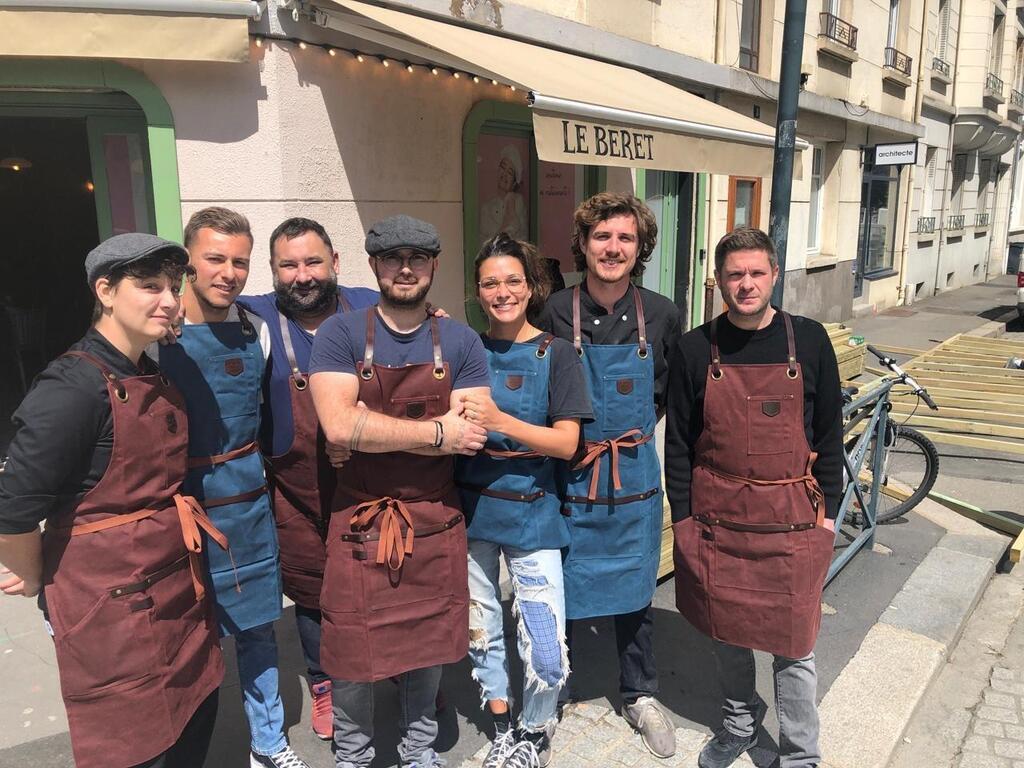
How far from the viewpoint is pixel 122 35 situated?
414cm

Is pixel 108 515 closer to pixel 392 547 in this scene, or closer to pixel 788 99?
pixel 392 547

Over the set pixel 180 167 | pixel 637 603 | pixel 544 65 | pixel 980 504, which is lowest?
pixel 980 504

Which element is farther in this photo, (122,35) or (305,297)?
(122,35)

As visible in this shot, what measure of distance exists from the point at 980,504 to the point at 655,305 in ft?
13.2

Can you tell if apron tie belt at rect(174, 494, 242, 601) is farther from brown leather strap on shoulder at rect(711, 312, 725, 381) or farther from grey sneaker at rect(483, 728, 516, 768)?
brown leather strap on shoulder at rect(711, 312, 725, 381)

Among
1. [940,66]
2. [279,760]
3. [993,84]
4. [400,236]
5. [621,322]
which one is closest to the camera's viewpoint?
[400,236]

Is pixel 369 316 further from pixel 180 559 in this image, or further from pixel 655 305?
pixel 655 305

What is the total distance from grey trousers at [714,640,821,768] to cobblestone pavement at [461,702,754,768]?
7.7 inches

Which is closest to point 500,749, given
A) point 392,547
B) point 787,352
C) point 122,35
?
point 392,547

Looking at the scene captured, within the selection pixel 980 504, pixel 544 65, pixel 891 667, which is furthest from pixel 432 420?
pixel 980 504

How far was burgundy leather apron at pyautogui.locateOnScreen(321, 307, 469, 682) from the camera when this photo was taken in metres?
2.27

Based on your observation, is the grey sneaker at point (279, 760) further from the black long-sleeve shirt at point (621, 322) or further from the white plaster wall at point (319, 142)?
the white plaster wall at point (319, 142)

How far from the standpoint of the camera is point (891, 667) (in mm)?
3305

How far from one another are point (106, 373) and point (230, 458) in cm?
55
